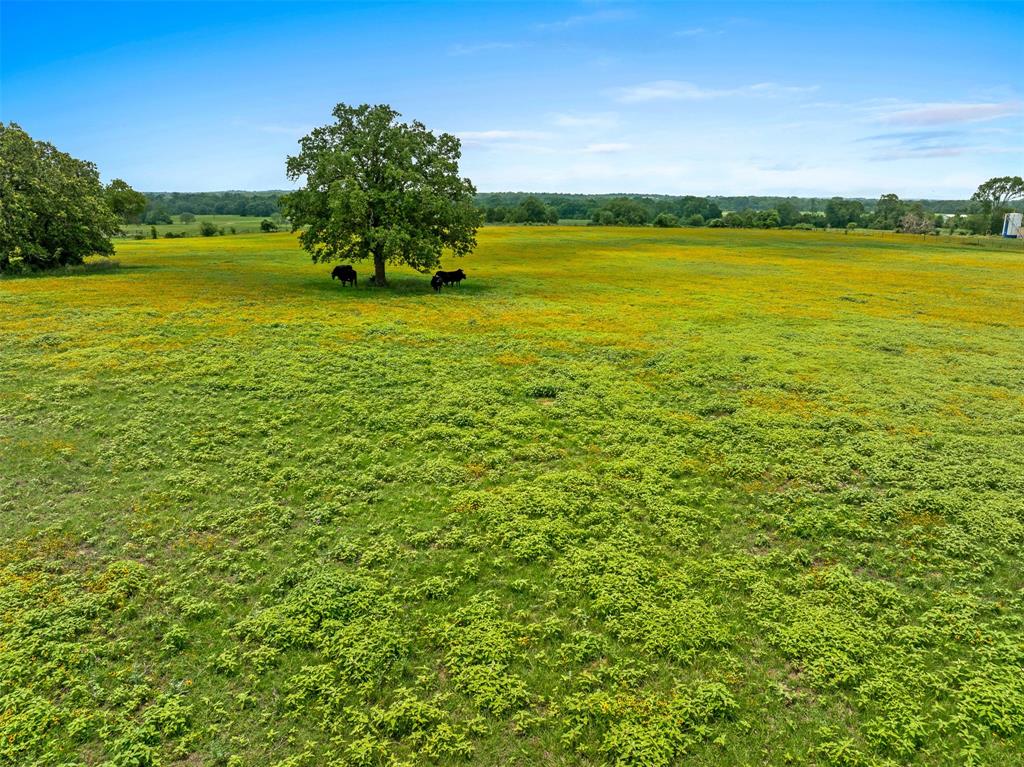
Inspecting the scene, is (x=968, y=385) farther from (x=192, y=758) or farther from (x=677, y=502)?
(x=192, y=758)

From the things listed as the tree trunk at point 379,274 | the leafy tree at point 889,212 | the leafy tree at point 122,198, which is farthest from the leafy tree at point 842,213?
the leafy tree at point 122,198

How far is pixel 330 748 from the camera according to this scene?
618cm

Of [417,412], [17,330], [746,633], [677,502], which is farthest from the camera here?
[17,330]

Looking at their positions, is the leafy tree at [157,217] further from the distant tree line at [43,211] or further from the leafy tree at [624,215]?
the leafy tree at [624,215]

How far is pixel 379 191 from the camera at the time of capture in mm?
33344

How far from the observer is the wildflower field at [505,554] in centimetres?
645

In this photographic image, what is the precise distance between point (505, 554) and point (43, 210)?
4782 centimetres

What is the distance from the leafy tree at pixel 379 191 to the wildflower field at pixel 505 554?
13177mm

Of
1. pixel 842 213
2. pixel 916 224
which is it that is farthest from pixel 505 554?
pixel 842 213

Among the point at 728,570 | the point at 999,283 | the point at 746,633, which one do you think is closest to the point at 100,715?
the point at 746,633

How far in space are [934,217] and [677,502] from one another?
14843 centimetres

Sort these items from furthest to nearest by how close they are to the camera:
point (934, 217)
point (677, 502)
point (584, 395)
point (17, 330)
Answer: point (934, 217), point (17, 330), point (584, 395), point (677, 502)

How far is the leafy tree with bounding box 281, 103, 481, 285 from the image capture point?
1286 inches

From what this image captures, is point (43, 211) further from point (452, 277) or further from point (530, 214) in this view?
point (530, 214)
